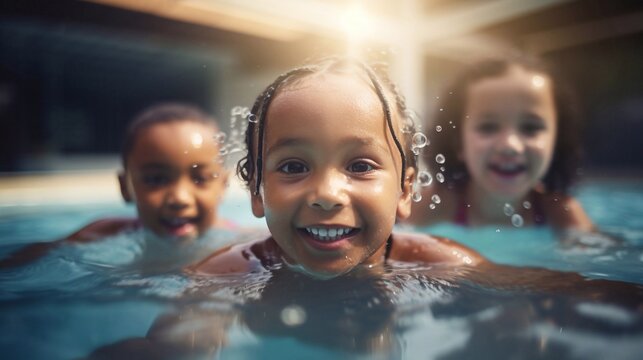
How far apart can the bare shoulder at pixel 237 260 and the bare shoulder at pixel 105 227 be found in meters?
1.23

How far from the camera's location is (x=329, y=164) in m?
1.44

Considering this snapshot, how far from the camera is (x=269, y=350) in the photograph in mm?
1166

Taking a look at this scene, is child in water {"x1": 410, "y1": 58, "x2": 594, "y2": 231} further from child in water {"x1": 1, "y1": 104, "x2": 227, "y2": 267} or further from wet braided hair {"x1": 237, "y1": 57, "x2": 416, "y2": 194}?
child in water {"x1": 1, "y1": 104, "x2": 227, "y2": 267}

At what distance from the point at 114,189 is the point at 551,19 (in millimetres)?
7767

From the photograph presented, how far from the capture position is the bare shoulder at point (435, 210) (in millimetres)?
3480

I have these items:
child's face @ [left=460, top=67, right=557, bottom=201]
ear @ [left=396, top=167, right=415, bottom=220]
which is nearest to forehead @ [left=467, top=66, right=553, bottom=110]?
child's face @ [left=460, top=67, right=557, bottom=201]

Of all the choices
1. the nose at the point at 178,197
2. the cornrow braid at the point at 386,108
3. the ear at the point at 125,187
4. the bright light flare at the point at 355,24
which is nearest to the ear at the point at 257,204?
the cornrow braid at the point at 386,108

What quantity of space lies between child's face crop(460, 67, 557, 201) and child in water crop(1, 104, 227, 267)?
4.99ft

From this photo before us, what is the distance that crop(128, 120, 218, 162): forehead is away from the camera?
8.08 feet

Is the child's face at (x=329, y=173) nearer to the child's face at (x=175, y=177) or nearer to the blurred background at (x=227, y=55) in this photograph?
the child's face at (x=175, y=177)

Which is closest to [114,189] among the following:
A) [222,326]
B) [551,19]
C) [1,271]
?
[1,271]

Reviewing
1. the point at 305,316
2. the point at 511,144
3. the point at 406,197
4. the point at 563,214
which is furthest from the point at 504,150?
the point at 305,316

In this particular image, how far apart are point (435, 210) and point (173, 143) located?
1.88 meters

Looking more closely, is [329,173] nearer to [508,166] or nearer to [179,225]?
[179,225]
